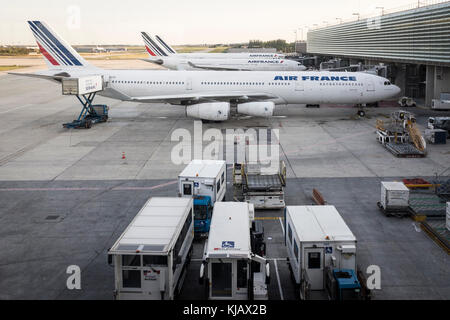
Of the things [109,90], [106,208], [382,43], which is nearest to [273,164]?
[106,208]

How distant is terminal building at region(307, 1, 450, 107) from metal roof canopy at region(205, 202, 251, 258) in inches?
1140

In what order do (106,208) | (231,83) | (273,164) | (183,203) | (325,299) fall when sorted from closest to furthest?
1. (325,299)
2. (183,203)
3. (106,208)
4. (273,164)
5. (231,83)

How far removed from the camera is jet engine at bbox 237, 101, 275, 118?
115 feet

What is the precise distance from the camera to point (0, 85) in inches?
2781

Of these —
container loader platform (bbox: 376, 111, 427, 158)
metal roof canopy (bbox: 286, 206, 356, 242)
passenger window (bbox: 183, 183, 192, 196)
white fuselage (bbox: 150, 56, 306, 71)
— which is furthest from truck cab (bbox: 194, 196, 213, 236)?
white fuselage (bbox: 150, 56, 306, 71)

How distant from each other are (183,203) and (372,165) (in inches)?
565

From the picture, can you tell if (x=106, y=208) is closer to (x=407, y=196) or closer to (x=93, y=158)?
(x=93, y=158)

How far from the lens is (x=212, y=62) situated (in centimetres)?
8012

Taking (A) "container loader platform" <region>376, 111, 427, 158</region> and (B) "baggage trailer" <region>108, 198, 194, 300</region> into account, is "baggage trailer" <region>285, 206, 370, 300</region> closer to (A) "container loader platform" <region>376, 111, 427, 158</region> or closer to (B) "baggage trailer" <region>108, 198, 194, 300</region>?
(B) "baggage trailer" <region>108, 198, 194, 300</region>

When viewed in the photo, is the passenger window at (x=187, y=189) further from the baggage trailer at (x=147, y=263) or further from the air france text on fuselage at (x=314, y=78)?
the air france text on fuselage at (x=314, y=78)

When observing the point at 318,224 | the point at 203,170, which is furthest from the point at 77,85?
the point at 318,224

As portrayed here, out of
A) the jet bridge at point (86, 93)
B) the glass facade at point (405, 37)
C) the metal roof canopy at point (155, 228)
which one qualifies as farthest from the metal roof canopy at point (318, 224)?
the glass facade at point (405, 37)

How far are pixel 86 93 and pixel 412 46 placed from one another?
3006 centimetres

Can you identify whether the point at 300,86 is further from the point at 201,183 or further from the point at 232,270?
the point at 232,270
